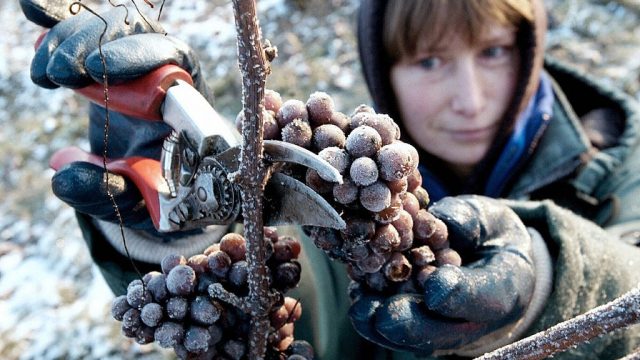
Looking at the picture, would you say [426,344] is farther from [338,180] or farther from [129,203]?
[129,203]

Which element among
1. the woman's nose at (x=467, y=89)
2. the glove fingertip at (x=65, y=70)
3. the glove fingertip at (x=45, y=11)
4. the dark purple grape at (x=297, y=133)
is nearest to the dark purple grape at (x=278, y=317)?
the dark purple grape at (x=297, y=133)

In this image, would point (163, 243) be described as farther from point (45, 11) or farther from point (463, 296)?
point (463, 296)

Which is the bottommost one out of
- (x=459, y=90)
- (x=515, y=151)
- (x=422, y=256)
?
(x=515, y=151)

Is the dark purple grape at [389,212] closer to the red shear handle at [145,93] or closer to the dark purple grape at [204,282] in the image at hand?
the dark purple grape at [204,282]

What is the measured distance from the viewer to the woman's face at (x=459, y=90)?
1972mm

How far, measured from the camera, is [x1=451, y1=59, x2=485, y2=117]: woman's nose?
1948 millimetres

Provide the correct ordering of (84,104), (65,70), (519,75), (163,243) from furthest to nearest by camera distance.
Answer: (84,104)
(519,75)
(163,243)
(65,70)

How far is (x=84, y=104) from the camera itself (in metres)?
4.14

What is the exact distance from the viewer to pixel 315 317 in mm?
1563

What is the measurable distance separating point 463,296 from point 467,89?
113 cm

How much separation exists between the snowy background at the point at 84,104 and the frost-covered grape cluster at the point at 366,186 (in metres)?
1.66

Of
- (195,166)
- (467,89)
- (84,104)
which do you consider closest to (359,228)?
(195,166)

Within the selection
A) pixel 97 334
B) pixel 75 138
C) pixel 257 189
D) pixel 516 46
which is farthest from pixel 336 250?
pixel 75 138

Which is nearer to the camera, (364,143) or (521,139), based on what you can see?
(364,143)
